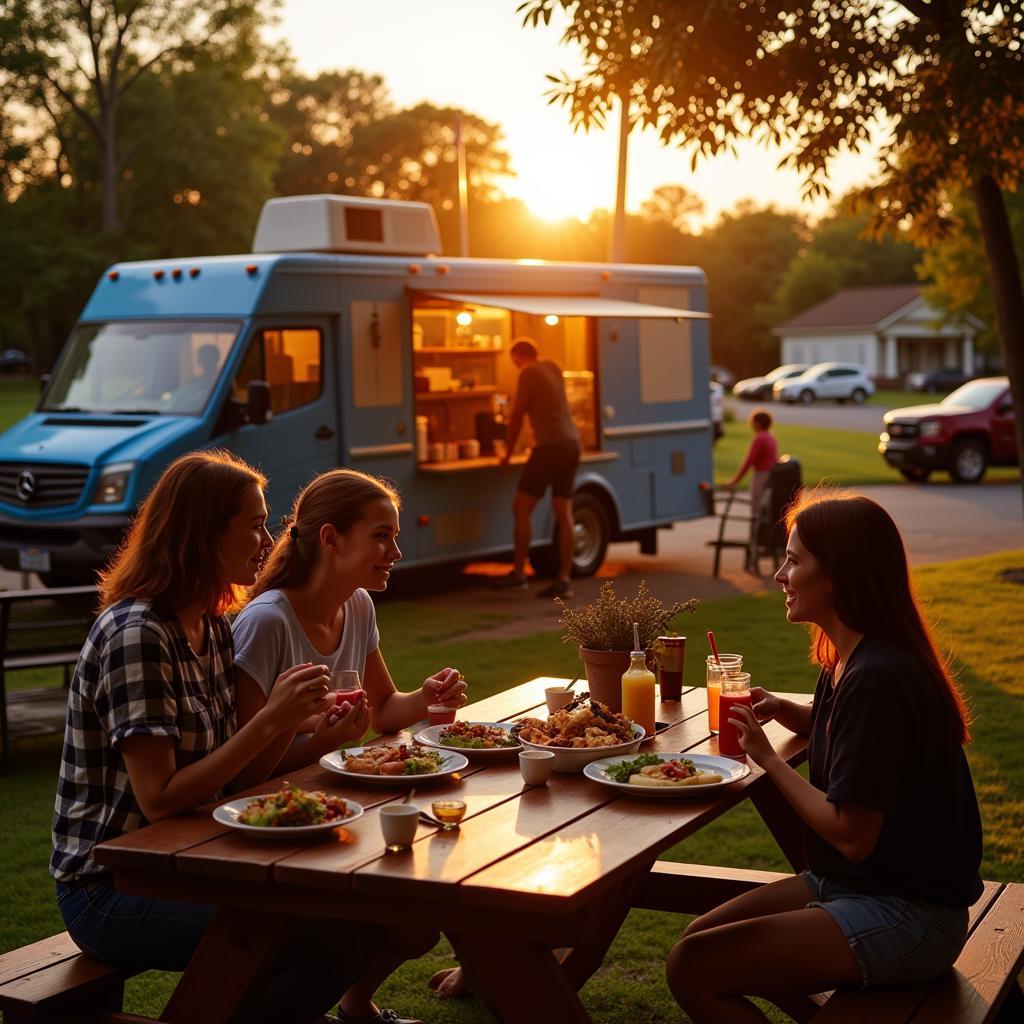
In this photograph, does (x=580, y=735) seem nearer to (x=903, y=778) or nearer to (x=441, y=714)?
(x=441, y=714)

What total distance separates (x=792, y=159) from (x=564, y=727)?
7902mm

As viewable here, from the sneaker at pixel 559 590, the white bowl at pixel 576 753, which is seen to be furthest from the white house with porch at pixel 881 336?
the white bowl at pixel 576 753

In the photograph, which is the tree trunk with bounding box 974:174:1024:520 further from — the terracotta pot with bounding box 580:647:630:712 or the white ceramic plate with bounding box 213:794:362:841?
the white ceramic plate with bounding box 213:794:362:841

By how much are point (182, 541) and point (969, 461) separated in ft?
73.5

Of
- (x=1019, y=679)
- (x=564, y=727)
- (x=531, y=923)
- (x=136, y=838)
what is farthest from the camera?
(x=1019, y=679)

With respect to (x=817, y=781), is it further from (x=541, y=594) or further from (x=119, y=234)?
(x=119, y=234)

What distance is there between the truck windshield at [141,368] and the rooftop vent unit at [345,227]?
1273mm

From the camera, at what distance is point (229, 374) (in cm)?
1134

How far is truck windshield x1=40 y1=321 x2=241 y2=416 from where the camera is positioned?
37.8 ft

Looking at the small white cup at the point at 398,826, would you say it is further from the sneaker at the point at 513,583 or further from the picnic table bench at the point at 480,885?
the sneaker at the point at 513,583

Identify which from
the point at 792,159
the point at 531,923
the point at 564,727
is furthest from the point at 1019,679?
the point at 531,923

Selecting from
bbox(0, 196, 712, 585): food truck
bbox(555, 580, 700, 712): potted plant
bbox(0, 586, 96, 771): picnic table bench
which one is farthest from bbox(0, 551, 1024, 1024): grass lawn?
bbox(0, 196, 712, 585): food truck

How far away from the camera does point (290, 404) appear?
1175cm

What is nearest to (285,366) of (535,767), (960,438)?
(535,767)
